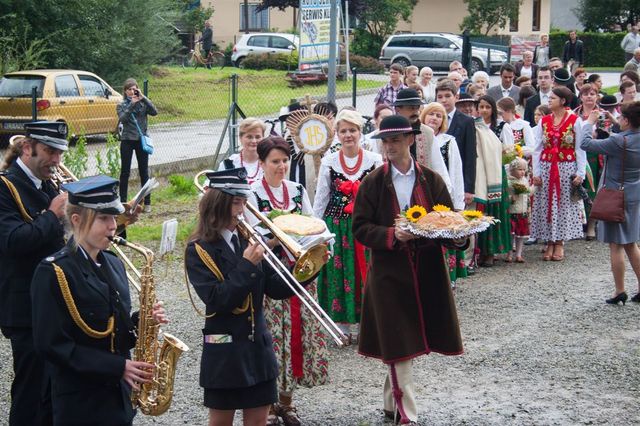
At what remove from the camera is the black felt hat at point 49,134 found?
550 cm

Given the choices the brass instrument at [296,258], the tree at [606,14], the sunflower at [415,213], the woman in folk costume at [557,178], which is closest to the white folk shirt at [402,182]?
the sunflower at [415,213]

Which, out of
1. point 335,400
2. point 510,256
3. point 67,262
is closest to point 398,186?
point 335,400

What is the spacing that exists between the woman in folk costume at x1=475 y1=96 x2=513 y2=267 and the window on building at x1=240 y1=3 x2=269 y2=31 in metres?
42.9

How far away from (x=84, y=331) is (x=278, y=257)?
6.13 feet

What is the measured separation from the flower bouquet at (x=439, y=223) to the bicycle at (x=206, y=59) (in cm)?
3478

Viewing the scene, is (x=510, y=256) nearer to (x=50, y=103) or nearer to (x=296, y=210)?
(x=296, y=210)

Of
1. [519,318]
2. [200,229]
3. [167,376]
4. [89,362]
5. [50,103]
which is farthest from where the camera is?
[50,103]

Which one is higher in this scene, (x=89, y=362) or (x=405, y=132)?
(x=405, y=132)

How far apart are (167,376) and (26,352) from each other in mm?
1286

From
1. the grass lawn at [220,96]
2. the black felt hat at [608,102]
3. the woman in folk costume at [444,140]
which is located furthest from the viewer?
the grass lawn at [220,96]

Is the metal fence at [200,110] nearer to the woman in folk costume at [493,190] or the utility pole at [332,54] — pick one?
the utility pole at [332,54]

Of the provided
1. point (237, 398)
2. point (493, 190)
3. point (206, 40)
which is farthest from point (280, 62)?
point (237, 398)

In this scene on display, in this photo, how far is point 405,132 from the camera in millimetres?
6211

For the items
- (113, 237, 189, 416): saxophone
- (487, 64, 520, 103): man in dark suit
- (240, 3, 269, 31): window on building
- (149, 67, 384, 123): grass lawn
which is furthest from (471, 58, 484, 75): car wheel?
(113, 237, 189, 416): saxophone
